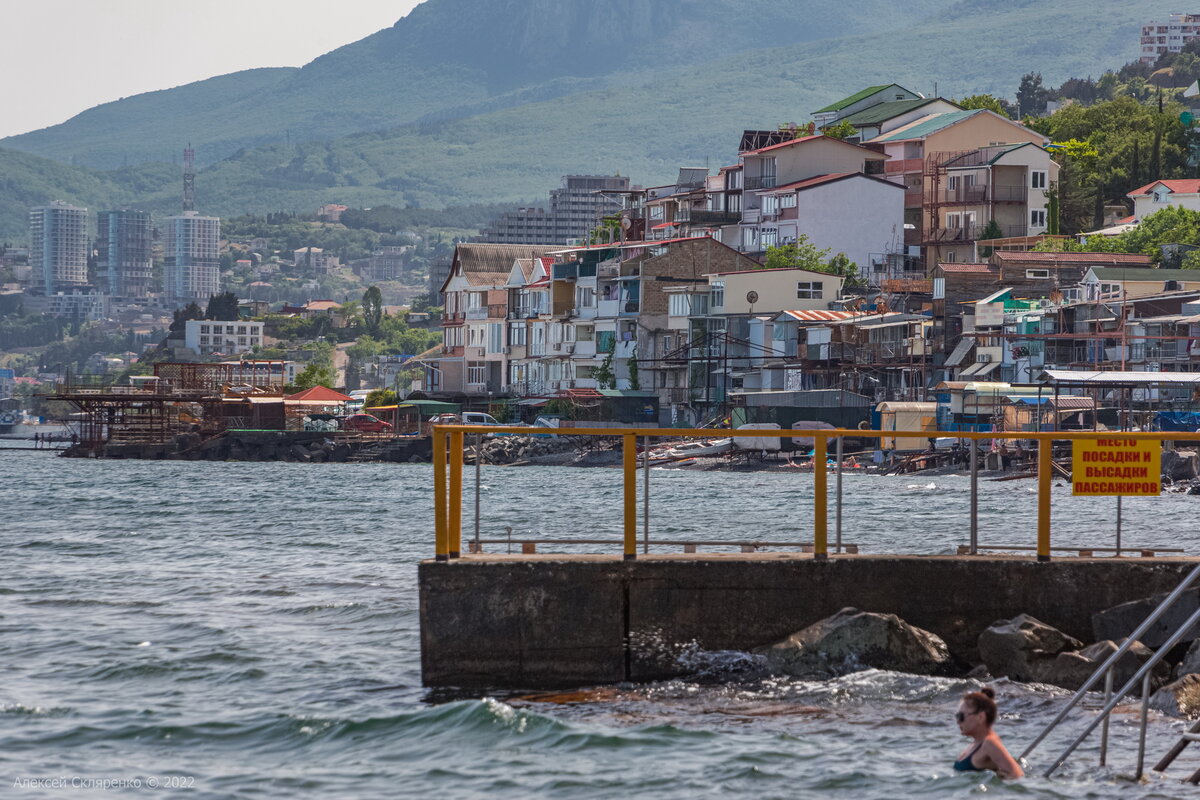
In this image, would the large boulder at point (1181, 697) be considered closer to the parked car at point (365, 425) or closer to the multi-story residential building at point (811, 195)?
the multi-story residential building at point (811, 195)

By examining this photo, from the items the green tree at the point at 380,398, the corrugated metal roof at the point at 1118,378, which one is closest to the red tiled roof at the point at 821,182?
the green tree at the point at 380,398

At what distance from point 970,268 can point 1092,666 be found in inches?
2972

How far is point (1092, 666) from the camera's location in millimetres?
14023

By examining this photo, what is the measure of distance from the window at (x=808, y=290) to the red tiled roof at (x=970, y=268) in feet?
23.5

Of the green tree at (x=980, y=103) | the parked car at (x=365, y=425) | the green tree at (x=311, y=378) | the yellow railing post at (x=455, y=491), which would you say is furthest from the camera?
the green tree at (x=311, y=378)

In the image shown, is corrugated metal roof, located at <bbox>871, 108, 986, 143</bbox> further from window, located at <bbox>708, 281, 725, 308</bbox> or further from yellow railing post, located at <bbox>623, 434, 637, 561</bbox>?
yellow railing post, located at <bbox>623, 434, 637, 561</bbox>

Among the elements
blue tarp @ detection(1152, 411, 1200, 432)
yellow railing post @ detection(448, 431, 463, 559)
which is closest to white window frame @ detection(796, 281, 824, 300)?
blue tarp @ detection(1152, 411, 1200, 432)

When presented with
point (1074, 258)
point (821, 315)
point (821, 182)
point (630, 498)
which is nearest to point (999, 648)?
point (630, 498)

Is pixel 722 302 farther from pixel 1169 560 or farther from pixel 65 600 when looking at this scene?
pixel 1169 560

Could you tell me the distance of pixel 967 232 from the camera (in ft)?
328

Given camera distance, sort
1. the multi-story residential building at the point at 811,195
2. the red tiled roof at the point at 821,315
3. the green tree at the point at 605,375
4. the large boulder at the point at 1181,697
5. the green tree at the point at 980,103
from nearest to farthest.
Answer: the large boulder at the point at 1181,697
the red tiled roof at the point at 821,315
the green tree at the point at 605,375
the multi-story residential building at the point at 811,195
the green tree at the point at 980,103

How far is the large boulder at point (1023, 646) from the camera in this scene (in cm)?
1423

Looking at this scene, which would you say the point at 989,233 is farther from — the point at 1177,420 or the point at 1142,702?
the point at 1142,702

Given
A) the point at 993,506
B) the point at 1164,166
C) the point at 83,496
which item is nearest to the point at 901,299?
the point at 1164,166
